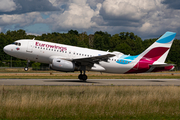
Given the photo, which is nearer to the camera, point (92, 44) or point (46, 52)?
point (46, 52)

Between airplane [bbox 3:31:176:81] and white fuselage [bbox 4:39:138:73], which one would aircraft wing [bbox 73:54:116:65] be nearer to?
Result: airplane [bbox 3:31:176:81]

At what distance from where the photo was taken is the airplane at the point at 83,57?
1218 inches

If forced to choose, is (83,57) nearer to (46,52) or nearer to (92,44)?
(46,52)

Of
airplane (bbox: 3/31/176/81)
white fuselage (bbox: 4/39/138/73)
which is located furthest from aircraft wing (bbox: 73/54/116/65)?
white fuselage (bbox: 4/39/138/73)

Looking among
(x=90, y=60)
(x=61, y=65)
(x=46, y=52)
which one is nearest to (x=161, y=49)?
(x=90, y=60)

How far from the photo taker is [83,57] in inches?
1271

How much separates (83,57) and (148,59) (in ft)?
35.0

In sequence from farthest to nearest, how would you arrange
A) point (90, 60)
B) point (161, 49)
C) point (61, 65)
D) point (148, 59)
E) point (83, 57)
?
point (161, 49)
point (148, 59)
point (83, 57)
point (90, 60)
point (61, 65)

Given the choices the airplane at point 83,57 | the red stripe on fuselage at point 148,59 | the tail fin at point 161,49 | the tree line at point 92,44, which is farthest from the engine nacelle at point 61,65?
the tree line at point 92,44

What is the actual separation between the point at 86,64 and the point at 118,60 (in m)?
5.27

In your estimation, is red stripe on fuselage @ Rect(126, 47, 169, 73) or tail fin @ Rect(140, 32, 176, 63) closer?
red stripe on fuselage @ Rect(126, 47, 169, 73)

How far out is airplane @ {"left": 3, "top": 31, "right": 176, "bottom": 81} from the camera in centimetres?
3093

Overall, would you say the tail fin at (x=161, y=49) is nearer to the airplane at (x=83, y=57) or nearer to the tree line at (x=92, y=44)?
the airplane at (x=83, y=57)

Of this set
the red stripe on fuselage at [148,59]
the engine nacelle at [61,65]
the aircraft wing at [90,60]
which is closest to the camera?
the engine nacelle at [61,65]
